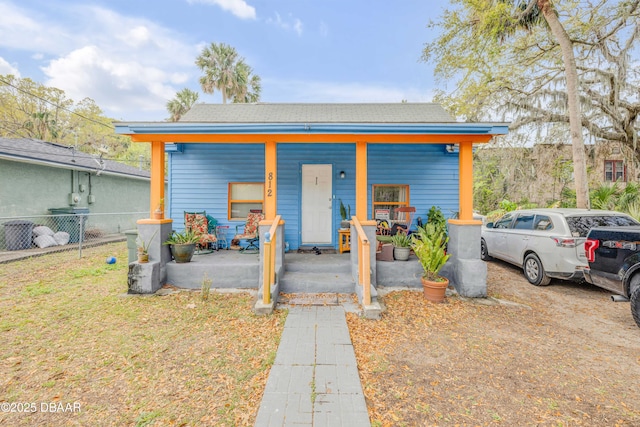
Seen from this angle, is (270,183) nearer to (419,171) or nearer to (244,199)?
(244,199)

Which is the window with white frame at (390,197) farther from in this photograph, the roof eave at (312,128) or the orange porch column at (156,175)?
the orange porch column at (156,175)

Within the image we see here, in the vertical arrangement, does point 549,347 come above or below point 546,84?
below

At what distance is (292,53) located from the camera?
15.2 m

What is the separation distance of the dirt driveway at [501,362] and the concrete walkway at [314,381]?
14 centimetres

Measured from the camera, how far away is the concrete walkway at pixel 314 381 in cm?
208

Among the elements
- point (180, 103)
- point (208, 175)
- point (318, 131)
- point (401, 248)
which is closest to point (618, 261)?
point (401, 248)

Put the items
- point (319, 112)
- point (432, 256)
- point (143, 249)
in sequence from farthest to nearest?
point (319, 112)
point (143, 249)
point (432, 256)

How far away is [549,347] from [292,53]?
1639cm

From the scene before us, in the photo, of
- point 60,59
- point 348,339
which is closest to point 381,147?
point 348,339

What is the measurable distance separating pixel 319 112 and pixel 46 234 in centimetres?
936

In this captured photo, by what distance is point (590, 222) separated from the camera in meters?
4.96

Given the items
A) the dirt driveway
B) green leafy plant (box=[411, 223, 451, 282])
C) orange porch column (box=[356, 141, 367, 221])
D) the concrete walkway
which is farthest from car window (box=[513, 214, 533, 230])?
the concrete walkway

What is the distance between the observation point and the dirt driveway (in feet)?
7.12

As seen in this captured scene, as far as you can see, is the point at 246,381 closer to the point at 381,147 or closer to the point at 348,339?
the point at 348,339
